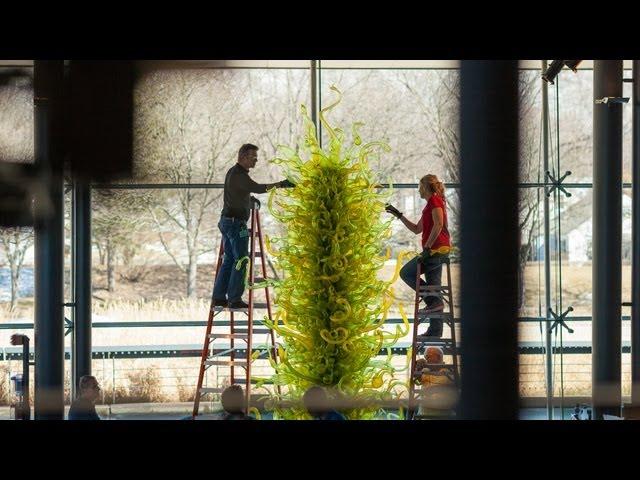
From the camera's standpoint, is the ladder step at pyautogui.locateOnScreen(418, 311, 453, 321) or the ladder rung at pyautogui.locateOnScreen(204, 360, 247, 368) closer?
the ladder step at pyautogui.locateOnScreen(418, 311, 453, 321)

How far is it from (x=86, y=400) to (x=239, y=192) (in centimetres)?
122

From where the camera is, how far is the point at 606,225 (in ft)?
14.9

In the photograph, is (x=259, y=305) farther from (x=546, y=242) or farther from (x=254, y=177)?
(x=546, y=242)

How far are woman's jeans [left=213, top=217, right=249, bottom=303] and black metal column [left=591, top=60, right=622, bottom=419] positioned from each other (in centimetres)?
171

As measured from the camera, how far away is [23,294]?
4.30 meters

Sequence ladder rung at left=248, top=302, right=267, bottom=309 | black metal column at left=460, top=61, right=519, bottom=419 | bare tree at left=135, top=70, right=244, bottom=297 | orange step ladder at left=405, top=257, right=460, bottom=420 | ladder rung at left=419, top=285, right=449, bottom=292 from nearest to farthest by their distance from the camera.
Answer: black metal column at left=460, top=61, right=519, bottom=419, orange step ladder at left=405, top=257, right=460, bottom=420, ladder rung at left=419, top=285, right=449, bottom=292, bare tree at left=135, top=70, right=244, bottom=297, ladder rung at left=248, top=302, right=267, bottom=309

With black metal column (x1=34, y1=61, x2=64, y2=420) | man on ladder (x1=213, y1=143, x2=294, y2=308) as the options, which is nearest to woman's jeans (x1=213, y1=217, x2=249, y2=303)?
man on ladder (x1=213, y1=143, x2=294, y2=308)

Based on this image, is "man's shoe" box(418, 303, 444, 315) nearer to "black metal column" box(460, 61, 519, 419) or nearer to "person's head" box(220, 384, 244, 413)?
"person's head" box(220, 384, 244, 413)

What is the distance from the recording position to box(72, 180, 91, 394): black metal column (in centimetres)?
438

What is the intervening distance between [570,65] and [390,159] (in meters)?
0.99

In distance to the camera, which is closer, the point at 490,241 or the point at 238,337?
the point at 490,241

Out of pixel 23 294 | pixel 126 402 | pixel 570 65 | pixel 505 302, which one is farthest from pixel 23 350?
pixel 570 65

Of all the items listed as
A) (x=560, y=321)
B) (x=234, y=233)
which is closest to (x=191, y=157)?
(x=234, y=233)
